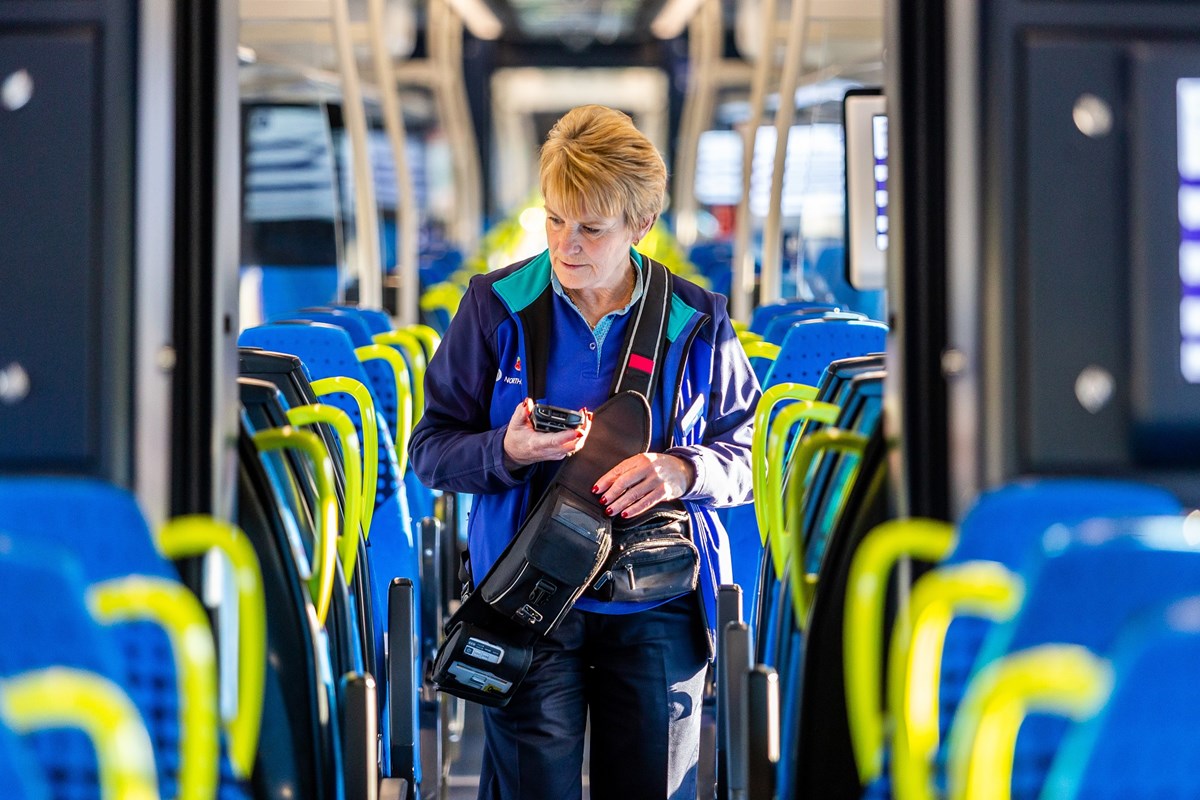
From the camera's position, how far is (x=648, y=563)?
7.80ft

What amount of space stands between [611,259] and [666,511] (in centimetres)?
41

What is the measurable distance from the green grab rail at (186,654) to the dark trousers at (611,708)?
104 centimetres

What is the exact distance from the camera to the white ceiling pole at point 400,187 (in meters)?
6.98

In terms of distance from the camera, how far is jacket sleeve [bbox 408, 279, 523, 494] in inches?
93.4

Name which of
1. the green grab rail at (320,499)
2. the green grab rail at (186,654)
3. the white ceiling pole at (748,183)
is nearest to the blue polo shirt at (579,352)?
the green grab rail at (320,499)

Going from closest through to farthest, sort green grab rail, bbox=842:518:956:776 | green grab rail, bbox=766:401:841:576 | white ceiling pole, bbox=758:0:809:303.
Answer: green grab rail, bbox=842:518:956:776, green grab rail, bbox=766:401:841:576, white ceiling pole, bbox=758:0:809:303

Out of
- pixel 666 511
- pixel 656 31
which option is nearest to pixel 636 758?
pixel 666 511

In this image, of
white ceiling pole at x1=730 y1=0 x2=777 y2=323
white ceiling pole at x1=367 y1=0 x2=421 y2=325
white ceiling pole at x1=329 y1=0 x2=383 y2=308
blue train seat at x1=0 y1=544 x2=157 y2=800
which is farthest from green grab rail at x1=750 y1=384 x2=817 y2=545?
white ceiling pole at x1=367 y1=0 x2=421 y2=325

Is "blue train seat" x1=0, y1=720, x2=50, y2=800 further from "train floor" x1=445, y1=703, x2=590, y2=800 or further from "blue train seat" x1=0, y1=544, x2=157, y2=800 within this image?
"train floor" x1=445, y1=703, x2=590, y2=800

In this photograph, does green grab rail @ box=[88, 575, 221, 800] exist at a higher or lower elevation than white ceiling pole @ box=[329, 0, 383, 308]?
lower

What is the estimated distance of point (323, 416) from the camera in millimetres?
2221

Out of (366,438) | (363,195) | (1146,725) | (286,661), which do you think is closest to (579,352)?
(366,438)

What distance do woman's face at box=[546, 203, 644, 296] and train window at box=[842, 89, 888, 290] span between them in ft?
5.48

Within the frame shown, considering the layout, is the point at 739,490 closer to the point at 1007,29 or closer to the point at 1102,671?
the point at 1007,29
